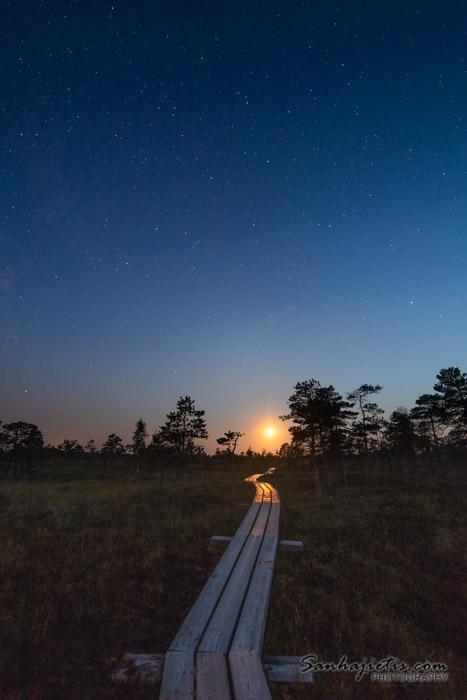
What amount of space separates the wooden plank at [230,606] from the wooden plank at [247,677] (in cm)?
42

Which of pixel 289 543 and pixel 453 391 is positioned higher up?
pixel 453 391

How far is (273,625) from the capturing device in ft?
22.2

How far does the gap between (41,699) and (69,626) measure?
89.5 inches

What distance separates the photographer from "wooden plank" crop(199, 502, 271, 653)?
570cm

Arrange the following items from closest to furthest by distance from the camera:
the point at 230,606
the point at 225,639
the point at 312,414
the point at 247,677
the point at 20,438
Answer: the point at 247,677 < the point at 225,639 < the point at 230,606 < the point at 312,414 < the point at 20,438

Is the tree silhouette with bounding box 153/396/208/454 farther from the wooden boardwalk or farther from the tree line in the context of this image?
the wooden boardwalk

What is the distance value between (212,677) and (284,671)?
1299mm

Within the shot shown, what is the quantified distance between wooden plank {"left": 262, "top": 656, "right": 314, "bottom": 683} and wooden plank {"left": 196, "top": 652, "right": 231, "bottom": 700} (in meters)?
0.79

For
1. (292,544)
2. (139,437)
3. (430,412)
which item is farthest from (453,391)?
(139,437)

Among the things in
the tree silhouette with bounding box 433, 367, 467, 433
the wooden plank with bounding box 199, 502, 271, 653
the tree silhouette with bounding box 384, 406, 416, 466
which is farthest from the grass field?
the tree silhouette with bounding box 384, 406, 416, 466

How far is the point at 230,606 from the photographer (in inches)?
283

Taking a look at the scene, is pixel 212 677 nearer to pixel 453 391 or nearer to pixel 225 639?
pixel 225 639

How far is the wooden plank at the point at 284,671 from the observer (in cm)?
500

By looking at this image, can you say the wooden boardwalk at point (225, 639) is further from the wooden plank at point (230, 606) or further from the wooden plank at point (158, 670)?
Answer: the wooden plank at point (158, 670)
